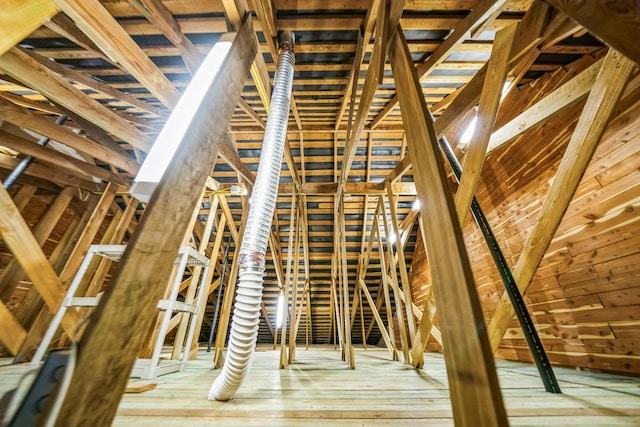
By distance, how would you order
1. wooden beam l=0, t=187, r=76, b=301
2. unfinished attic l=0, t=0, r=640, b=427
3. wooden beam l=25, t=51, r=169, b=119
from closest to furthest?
unfinished attic l=0, t=0, r=640, b=427 < wooden beam l=25, t=51, r=169, b=119 < wooden beam l=0, t=187, r=76, b=301

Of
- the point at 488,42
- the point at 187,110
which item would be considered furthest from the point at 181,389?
the point at 488,42

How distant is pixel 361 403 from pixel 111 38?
3.08 m

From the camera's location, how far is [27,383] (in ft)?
1.73

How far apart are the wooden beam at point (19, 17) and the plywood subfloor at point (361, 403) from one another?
69.6 inches

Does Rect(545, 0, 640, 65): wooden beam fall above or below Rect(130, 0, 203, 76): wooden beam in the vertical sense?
below

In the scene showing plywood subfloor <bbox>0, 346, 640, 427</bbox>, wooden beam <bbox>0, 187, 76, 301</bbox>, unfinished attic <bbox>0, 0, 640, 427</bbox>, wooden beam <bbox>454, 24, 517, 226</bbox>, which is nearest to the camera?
unfinished attic <bbox>0, 0, 640, 427</bbox>

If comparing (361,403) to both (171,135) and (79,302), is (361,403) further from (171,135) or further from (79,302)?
(79,302)

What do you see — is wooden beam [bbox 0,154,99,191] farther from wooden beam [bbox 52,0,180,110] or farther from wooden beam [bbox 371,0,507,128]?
wooden beam [bbox 371,0,507,128]

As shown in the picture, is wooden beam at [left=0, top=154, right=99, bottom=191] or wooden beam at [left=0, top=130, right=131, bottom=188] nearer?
wooden beam at [left=0, top=130, right=131, bottom=188]

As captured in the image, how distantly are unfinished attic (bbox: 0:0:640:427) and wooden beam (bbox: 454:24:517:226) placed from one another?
15 mm

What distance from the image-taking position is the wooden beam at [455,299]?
619 mm

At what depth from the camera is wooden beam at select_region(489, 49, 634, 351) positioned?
1430 mm

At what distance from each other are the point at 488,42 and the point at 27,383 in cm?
439

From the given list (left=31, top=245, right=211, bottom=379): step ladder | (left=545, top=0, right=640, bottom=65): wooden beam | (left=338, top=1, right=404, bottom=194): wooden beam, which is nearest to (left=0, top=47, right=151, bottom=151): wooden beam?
(left=31, top=245, right=211, bottom=379): step ladder
